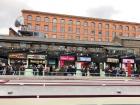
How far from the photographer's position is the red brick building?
354 feet

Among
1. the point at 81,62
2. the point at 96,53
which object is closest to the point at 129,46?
the point at 96,53

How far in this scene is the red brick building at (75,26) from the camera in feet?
354

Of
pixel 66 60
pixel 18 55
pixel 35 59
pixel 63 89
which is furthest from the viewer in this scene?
pixel 66 60

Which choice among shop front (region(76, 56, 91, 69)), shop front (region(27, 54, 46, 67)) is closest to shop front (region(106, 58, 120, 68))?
shop front (region(76, 56, 91, 69))

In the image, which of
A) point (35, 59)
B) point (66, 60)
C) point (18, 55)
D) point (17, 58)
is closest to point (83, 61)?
point (66, 60)

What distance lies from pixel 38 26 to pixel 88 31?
56.1ft

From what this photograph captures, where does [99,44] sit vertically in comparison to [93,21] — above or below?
below

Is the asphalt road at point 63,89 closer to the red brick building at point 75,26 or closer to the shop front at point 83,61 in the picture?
the shop front at point 83,61

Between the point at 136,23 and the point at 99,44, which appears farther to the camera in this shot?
the point at 136,23

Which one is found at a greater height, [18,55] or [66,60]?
[18,55]

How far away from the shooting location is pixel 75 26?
11269 centimetres

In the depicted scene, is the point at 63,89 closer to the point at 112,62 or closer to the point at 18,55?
the point at 18,55

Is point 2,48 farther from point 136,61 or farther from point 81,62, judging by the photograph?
Answer: point 136,61

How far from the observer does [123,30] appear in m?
118
